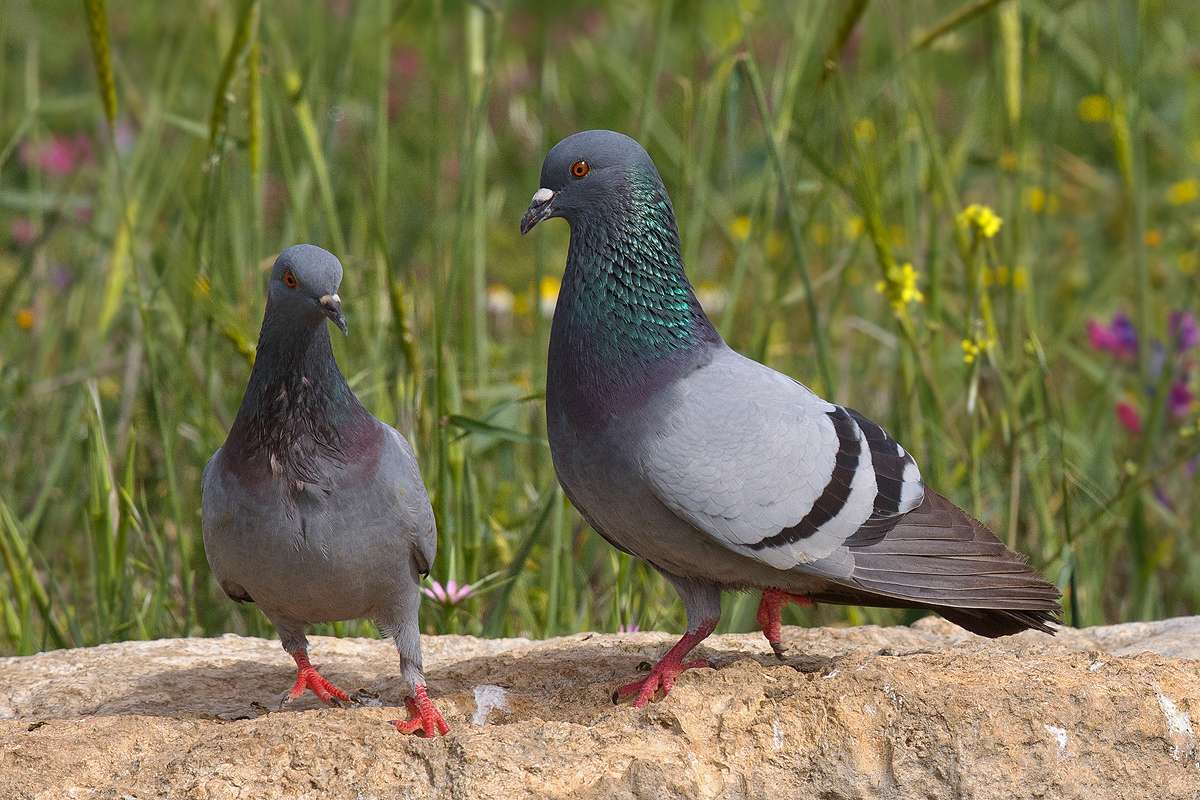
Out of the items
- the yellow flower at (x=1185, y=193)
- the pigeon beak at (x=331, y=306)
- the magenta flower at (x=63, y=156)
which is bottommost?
the pigeon beak at (x=331, y=306)

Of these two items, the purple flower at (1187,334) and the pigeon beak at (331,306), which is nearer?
the pigeon beak at (331,306)

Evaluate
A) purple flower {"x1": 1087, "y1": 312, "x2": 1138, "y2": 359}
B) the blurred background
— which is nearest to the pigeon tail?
the blurred background

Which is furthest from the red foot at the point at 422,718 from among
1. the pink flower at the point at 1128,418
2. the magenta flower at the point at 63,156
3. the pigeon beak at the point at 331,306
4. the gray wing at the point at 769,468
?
the magenta flower at the point at 63,156

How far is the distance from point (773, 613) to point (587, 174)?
4.09 ft

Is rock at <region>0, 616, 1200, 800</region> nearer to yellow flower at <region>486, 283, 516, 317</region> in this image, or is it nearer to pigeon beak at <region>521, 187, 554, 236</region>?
pigeon beak at <region>521, 187, 554, 236</region>

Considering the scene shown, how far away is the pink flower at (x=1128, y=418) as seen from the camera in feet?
20.0

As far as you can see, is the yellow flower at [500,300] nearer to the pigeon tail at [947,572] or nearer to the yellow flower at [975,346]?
the yellow flower at [975,346]

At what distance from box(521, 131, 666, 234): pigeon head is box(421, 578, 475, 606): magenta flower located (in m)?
1.23

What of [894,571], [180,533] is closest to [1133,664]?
[894,571]

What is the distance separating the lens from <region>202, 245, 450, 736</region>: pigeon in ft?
11.3

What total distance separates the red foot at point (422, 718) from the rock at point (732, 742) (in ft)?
0.20

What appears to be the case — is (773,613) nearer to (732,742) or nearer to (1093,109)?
(732,742)

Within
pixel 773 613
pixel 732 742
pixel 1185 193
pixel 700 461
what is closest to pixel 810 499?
pixel 700 461

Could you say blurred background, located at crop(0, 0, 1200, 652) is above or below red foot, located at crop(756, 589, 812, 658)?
→ above
